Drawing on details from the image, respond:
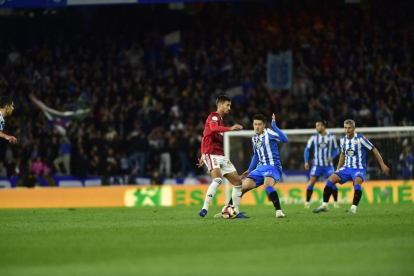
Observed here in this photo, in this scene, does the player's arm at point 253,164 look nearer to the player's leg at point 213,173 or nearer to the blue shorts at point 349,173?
the player's leg at point 213,173

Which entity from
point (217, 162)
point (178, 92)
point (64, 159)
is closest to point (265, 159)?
point (217, 162)

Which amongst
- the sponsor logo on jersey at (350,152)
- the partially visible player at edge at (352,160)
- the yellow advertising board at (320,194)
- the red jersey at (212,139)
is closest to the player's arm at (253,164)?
the red jersey at (212,139)

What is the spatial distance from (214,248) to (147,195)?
13376mm

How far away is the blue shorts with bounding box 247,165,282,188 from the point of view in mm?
12227

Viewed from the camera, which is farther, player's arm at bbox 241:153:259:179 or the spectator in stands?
the spectator in stands

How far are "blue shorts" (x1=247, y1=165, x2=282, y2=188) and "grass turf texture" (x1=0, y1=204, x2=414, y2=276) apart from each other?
1.07 metres

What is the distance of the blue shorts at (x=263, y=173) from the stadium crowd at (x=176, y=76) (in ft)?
28.6

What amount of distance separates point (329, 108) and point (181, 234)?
51.8 feet

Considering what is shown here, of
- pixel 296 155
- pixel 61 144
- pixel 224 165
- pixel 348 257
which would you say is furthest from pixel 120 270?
pixel 61 144

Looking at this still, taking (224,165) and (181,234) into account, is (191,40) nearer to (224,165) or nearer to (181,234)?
(224,165)


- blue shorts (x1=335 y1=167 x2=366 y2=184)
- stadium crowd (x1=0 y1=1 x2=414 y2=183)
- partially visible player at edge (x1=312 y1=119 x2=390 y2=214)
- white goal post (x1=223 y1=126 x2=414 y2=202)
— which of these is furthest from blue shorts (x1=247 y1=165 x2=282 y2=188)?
stadium crowd (x1=0 y1=1 x2=414 y2=183)

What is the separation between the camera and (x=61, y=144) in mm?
24594

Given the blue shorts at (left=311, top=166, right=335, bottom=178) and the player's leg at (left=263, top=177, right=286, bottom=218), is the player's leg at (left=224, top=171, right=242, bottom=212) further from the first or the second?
the blue shorts at (left=311, top=166, right=335, bottom=178)

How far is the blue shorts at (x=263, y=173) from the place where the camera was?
481 inches
